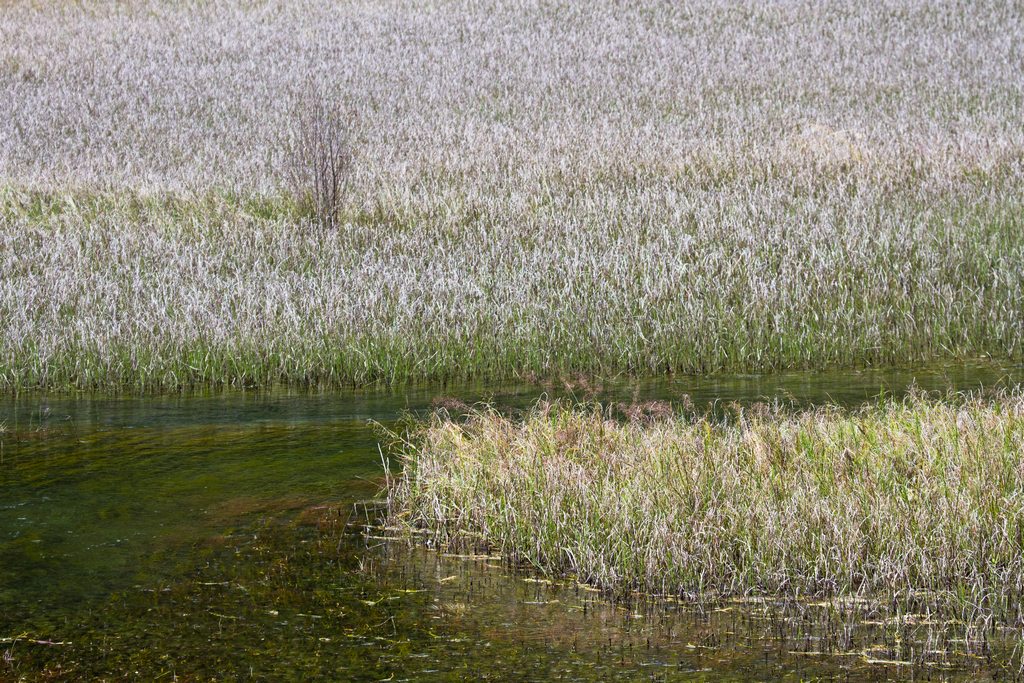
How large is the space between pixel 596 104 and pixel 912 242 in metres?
12.3

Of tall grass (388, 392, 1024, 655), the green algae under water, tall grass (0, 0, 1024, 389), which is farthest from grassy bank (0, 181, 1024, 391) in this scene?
tall grass (388, 392, 1024, 655)

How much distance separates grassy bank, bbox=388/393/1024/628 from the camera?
15.9 feet

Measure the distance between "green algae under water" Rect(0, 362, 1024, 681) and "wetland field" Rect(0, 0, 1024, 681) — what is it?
24 millimetres

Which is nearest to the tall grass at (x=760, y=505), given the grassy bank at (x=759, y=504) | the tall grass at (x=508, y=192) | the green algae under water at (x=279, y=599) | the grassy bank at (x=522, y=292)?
the grassy bank at (x=759, y=504)

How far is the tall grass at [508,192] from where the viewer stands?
1107 cm

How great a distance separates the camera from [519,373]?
10.8 m

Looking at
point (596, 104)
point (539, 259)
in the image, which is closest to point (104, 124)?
point (596, 104)

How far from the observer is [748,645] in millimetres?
4430

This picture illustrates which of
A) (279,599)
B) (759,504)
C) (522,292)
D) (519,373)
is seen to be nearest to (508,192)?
(522,292)

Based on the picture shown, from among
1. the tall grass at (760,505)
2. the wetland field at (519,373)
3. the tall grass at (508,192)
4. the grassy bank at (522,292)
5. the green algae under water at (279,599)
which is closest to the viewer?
the green algae under water at (279,599)

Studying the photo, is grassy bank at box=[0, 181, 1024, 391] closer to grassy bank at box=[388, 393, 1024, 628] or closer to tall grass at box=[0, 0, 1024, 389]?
tall grass at box=[0, 0, 1024, 389]

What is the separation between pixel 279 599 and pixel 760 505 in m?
2.02

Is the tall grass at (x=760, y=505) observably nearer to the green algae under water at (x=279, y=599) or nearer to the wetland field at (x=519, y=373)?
the wetland field at (x=519, y=373)

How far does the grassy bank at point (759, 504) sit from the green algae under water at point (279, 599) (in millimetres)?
216
